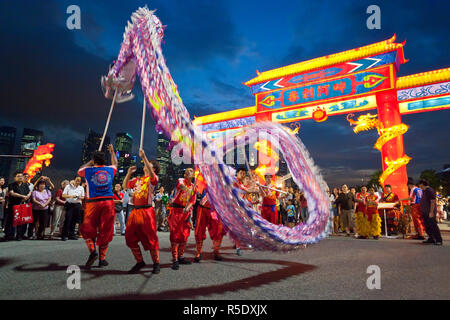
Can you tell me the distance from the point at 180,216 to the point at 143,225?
2.48ft

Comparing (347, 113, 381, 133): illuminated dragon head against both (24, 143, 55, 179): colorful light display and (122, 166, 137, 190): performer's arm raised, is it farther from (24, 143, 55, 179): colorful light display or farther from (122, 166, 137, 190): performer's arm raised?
(24, 143, 55, 179): colorful light display

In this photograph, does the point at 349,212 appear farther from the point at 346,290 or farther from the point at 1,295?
the point at 1,295

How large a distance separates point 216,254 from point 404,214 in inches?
290

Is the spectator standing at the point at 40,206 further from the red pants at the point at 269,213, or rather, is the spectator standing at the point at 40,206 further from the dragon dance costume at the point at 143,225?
the red pants at the point at 269,213

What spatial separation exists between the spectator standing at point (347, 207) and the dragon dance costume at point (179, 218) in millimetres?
7027

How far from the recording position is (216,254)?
4.98m

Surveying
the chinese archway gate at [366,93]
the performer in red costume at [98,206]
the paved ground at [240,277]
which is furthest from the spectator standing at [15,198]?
the chinese archway gate at [366,93]

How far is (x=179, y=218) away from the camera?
14.4ft

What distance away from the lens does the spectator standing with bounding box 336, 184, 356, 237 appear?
9.51 meters

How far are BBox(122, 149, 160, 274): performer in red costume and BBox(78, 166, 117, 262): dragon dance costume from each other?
41 centimetres

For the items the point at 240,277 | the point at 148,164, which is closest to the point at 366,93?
the point at 240,277

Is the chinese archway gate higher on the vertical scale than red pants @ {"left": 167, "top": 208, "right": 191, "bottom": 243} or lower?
higher

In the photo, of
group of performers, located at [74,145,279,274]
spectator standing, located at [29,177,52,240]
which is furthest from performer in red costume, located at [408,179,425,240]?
spectator standing, located at [29,177,52,240]

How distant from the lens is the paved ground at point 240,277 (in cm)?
285
